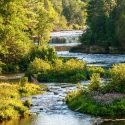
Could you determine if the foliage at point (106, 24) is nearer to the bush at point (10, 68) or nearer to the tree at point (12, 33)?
the tree at point (12, 33)

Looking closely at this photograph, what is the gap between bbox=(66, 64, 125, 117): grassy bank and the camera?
4284cm

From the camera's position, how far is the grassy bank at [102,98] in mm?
42844

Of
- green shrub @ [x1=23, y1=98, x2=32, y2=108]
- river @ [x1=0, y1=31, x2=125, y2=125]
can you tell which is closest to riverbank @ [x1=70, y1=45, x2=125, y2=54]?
river @ [x1=0, y1=31, x2=125, y2=125]

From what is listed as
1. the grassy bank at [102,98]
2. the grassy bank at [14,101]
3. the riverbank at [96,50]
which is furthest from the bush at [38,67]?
the riverbank at [96,50]

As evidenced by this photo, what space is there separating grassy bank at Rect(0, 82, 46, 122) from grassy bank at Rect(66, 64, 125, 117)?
15.7ft

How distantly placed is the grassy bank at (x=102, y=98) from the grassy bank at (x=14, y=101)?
4.78 metres

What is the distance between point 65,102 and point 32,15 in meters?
53.4

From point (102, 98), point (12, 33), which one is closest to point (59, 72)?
point (12, 33)

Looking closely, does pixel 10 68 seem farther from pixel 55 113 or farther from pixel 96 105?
pixel 96 105

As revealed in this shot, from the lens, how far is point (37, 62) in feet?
235

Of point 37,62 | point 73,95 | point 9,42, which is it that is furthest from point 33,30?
point 73,95

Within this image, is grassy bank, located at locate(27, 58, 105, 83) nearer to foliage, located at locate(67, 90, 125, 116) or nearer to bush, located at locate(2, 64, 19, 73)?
A: bush, located at locate(2, 64, 19, 73)

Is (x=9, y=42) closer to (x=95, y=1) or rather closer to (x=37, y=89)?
(x=37, y=89)

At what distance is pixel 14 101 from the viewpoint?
45.2 meters
